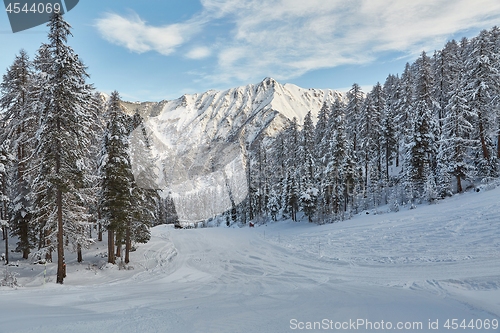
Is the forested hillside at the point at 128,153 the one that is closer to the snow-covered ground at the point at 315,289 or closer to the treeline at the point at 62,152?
the treeline at the point at 62,152

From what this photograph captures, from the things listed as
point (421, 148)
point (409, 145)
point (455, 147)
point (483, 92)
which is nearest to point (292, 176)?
point (409, 145)

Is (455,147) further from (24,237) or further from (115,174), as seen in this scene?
(24,237)

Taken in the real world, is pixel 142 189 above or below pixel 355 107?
below

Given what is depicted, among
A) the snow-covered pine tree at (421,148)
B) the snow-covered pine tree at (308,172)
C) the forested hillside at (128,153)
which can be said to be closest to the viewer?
the forested hillside at (128,153)

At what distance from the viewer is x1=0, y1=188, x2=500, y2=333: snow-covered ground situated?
21.8ft

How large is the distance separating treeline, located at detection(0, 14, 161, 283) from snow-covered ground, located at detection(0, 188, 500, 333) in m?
3.81

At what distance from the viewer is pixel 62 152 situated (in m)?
16.0

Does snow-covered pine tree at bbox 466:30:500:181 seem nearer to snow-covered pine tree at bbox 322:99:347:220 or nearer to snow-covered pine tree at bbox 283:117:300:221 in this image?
snow-covered pine tree at bbox 322:99:347:220

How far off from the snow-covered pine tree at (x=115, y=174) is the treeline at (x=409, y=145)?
2395cm

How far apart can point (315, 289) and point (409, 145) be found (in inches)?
1067

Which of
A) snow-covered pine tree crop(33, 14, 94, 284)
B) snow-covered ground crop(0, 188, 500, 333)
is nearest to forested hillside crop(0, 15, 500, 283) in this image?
snow-covered pine tree crop(33, 14, 94, 284)

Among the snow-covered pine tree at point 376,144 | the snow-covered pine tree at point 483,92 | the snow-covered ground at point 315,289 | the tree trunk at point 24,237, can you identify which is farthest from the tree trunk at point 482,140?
the tree trunk at point 24,237

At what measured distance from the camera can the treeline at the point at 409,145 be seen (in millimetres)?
27734

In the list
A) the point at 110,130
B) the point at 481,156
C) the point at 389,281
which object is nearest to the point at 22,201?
Result: the point at 110,130
